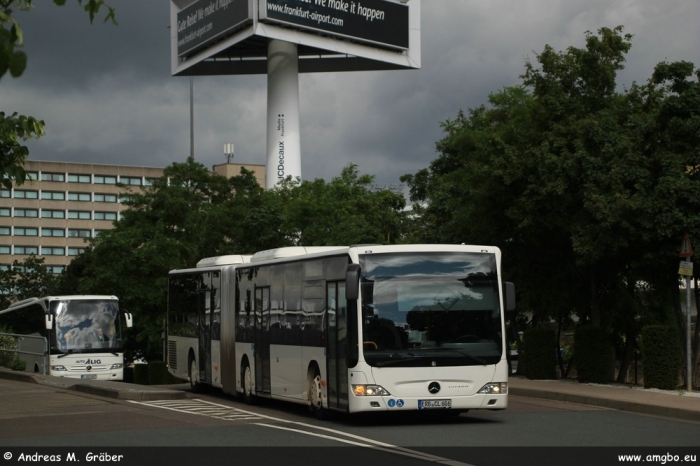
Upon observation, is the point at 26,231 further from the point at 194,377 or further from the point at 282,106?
the point at 194,377

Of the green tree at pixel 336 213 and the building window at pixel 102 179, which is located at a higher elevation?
the building window at pixel 102 179

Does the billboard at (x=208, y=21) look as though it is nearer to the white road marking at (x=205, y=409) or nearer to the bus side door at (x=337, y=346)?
the white road marking at (x=205, y=409)

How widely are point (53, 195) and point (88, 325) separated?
351ft

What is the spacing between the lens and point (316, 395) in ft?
63.1

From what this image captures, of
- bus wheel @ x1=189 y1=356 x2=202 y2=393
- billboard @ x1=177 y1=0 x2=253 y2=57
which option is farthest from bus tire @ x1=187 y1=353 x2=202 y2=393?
billboard @ x1=177 y1=0 x2=253 y2=57

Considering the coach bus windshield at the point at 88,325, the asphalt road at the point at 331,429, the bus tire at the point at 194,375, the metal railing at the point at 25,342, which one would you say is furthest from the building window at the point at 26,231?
the asphalt road at the point at 331,429

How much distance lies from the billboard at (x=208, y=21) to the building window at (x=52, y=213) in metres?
63.9

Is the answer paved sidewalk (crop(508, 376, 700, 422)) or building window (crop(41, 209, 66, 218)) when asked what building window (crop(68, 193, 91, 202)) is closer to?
building window (crop(41, 209, 66, 218))

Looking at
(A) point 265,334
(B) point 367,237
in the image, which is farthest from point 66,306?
(A) point 265,334

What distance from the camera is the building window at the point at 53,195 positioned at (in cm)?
14162

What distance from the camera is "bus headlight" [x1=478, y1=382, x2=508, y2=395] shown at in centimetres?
1762

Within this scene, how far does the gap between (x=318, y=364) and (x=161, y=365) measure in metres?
41.0

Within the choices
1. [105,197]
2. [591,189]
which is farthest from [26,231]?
[591,189]

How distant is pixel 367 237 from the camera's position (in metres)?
48.8
